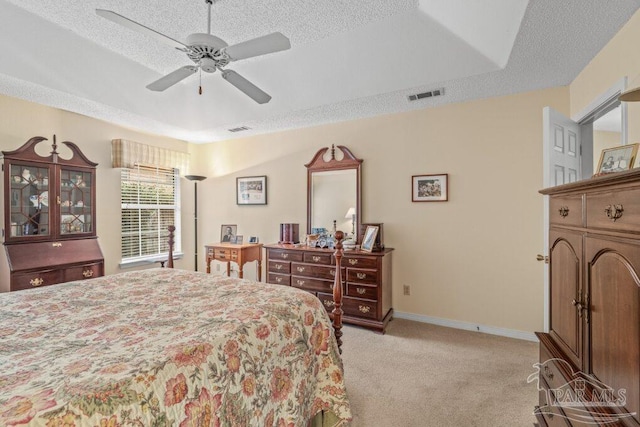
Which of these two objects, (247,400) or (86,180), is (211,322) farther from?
(86,180)

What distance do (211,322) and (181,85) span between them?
3.22 m

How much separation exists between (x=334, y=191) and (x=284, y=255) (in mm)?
1092

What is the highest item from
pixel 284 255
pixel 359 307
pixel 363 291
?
pixel 284 255

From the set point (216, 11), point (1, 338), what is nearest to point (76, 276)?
point (1, 338)

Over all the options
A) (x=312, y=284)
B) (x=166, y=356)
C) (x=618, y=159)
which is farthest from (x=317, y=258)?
(x=618, y=159)

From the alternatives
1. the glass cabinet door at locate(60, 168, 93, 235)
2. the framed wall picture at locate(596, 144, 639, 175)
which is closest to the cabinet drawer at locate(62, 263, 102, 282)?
the glass cabinet door at locate(60, 168, 93, 235)

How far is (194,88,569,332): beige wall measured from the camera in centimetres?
314

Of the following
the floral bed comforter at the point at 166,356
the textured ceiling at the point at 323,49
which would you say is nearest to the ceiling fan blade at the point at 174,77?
the textured ceiling at the point at 323,49

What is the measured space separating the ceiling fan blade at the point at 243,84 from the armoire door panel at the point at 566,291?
6.93 ft

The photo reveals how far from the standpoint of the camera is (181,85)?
3.63 metres

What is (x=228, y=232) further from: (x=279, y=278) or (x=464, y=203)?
(x=464, y=203)

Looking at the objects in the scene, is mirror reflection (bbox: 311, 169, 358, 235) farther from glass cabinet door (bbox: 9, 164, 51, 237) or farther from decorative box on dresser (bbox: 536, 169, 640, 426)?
glass cabinet door (bbox: 9, 164, 51, 237)

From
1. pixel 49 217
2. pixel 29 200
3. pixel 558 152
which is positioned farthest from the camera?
pixel 49 217

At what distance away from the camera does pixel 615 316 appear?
106 centimetres
